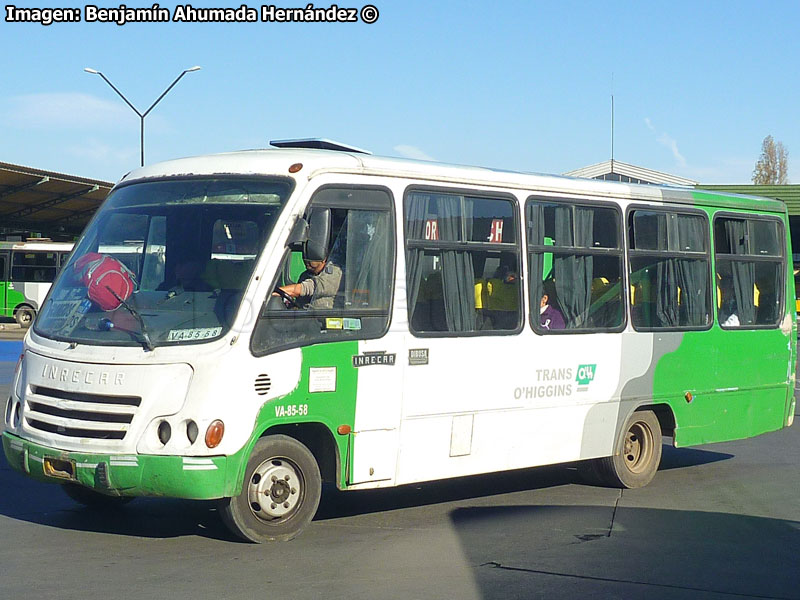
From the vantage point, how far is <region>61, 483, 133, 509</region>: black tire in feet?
28.5

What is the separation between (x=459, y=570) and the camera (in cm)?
703

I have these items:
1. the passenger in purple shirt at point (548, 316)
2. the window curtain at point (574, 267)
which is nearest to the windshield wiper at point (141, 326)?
the passenger in purple shirt at point (548, 316)

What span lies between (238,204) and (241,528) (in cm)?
221

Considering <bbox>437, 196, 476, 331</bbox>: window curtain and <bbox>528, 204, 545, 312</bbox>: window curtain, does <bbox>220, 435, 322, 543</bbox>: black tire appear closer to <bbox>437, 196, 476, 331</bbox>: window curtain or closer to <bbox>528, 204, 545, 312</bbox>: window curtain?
<bbox>437, 196, 476, 331</bbox>: window curtain

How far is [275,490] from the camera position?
768 centimetres

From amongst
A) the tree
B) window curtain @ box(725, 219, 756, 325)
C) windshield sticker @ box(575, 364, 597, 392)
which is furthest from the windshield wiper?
the tree

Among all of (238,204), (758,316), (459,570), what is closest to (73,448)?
(238,204)

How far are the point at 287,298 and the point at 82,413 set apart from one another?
1.54m

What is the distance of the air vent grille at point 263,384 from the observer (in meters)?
7.42

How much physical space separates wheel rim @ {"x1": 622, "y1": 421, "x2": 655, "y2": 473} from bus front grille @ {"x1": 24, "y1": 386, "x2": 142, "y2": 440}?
5212 mm

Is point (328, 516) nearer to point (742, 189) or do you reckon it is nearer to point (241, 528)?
point (241, 528)

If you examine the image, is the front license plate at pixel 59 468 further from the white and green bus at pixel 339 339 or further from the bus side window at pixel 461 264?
the bus side window at pixel 461 264

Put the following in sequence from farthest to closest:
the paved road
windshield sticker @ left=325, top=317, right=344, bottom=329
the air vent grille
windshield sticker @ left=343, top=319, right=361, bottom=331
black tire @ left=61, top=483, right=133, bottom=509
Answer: black tire @ left=61, top=483, right=133, bottom=509
windshield sticker @ left=343, top=319, right=361, bottom=331
windshield sticker @ left=325, top=317, right=344, bottom=329
the air vent grille
the paved road

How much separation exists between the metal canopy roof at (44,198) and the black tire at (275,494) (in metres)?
25.5
